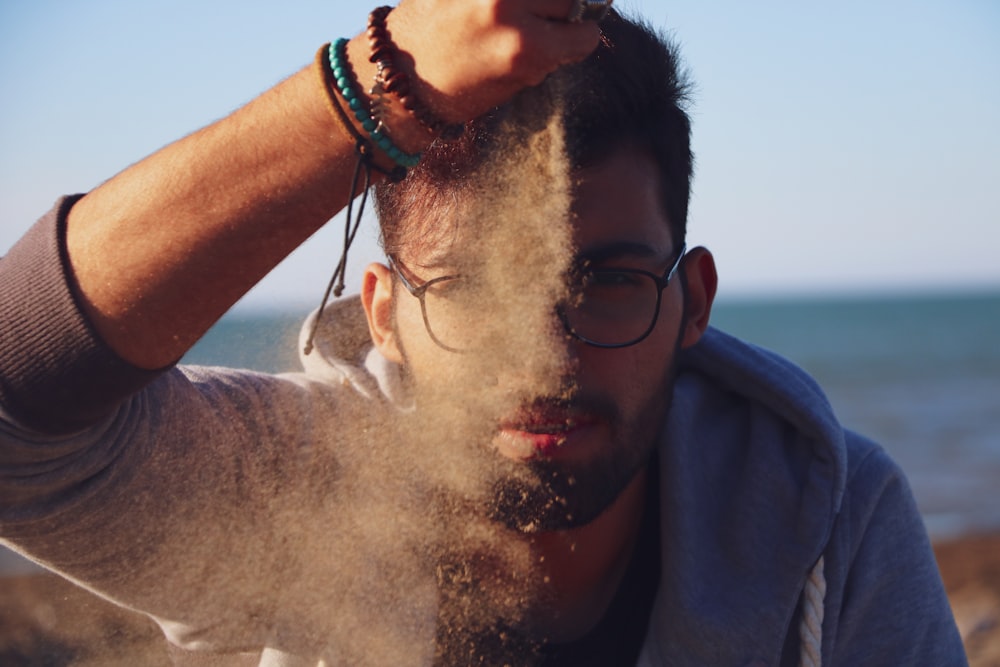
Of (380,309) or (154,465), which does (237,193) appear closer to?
(154,465)

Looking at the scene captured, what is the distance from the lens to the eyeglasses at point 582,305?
1.70 m

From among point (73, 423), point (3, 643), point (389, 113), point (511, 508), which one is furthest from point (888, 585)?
point (3, 643)

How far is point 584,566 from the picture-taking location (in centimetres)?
Result: 216

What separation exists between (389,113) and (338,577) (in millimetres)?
977

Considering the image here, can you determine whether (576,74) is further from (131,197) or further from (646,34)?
(131,197)

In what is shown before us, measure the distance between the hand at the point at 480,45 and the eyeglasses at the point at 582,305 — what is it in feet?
1.51

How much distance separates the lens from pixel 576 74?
1.69 m

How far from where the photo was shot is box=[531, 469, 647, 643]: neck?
210 centimetres

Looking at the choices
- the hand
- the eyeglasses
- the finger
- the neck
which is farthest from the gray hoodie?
the finger

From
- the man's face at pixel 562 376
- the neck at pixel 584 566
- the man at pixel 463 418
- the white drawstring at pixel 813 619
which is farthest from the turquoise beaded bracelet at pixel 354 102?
the white drawstring at pixel 813 619

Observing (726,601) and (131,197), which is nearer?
(131,197)

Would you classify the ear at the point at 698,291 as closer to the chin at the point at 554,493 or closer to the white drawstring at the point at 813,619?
the chin at the point at 554,493

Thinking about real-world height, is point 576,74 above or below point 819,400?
above

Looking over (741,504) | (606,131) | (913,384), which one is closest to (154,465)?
(606,131)
